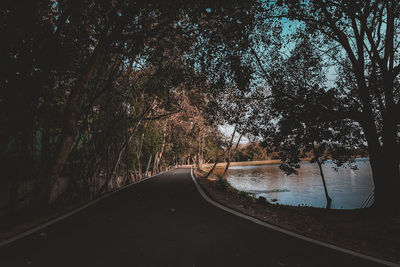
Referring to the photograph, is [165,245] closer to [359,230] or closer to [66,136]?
[66,136]

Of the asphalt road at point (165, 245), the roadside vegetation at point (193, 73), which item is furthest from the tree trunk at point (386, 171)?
the asphalt road at point (165, 245)

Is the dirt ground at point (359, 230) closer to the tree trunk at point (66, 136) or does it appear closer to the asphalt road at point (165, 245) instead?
the asphalt road at point (165, 245)

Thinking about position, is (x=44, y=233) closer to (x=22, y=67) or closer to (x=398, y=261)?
(x=22, y=67)

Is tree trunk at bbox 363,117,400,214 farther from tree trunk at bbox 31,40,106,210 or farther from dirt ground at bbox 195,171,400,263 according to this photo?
tree trunk at bbox 31,40,106,210

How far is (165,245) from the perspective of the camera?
4.36m

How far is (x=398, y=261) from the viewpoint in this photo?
3764 mm

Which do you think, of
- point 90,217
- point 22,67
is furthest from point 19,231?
point 22,67

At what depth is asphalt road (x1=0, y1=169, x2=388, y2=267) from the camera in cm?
369

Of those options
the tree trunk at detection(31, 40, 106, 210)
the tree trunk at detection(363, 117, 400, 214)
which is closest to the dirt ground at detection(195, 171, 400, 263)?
the tree trunk at detection(363, 117, 400, 214)

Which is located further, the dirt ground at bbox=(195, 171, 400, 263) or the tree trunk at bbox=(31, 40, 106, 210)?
the tree trunk at bbox=(31, 40, 106, 210)

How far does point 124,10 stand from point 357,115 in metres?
8.76

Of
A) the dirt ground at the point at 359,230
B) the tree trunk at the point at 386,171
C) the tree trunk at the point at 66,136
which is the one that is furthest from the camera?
the tree trunk at the point at 386,171

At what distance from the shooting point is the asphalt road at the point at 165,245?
3.69 metres

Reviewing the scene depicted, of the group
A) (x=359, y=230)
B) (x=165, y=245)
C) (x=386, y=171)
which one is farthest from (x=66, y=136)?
(x=386, y=171)
